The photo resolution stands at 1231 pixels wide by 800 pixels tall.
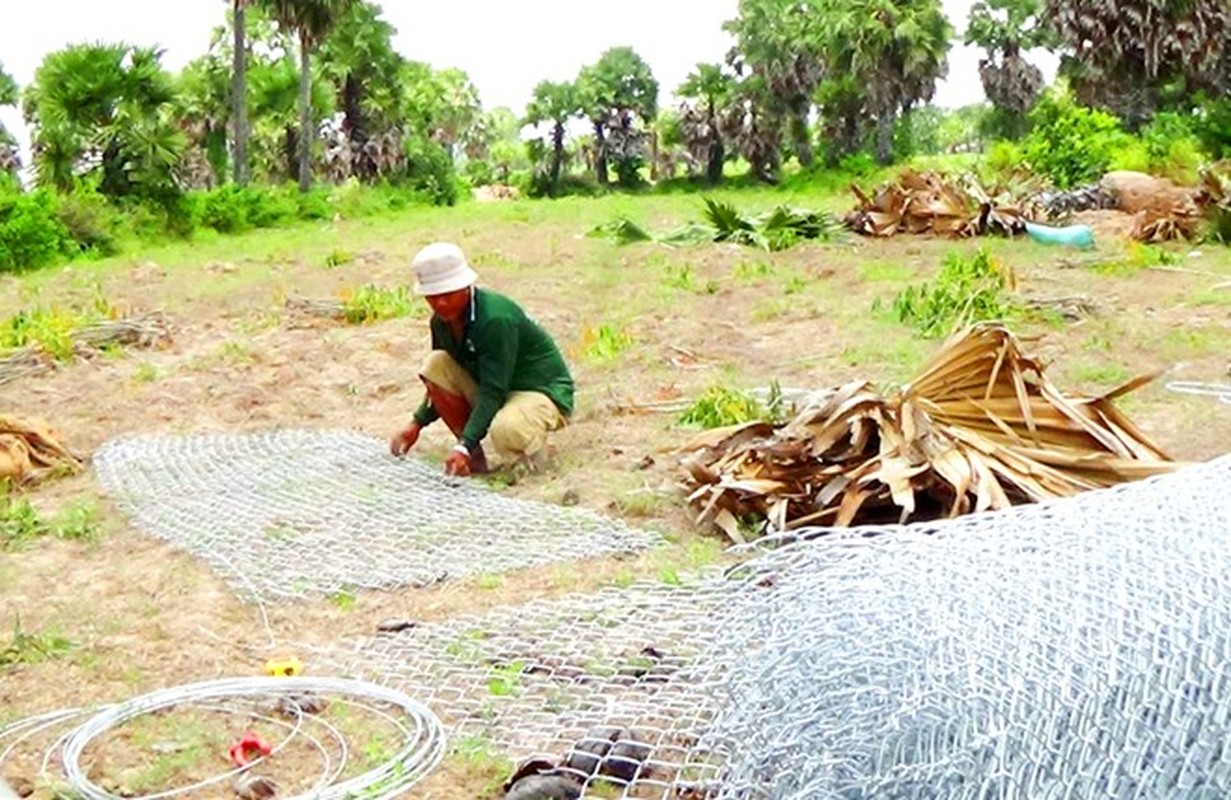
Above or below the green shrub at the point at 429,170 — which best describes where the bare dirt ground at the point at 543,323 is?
below

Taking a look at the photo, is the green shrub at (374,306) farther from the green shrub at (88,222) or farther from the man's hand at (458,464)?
the green shrub at (88,222)

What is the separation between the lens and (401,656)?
11.7 ft

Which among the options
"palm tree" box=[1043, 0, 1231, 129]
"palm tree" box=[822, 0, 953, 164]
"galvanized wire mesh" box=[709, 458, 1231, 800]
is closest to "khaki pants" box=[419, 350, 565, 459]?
"galvanized wire mesh" box=[709, 458, 1231, 800]

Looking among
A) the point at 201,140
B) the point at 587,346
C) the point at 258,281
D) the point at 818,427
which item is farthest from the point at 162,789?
the point at 201,140

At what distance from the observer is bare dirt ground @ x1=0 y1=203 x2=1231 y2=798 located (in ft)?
12.7

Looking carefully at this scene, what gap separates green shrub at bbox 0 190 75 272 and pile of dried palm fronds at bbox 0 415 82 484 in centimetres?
1050

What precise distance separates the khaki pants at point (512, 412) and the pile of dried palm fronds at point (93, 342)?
357cm

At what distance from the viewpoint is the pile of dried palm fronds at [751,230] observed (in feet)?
47.8

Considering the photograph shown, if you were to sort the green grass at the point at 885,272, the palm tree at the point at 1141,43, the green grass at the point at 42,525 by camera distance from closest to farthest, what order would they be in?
the green grass at the point at 42,525 < the green grass at the point at 885,272 < the palm tree at the point at 1141,43

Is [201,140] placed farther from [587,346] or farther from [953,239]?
[587,346]

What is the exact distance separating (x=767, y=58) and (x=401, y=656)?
1327 inches

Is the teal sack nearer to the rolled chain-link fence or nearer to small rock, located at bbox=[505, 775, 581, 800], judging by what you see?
the rolled chain-link fence

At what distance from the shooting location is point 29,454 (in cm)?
583

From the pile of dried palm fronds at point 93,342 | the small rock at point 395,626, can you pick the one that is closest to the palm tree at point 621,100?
the pile of dried palm fronds at point 93,342
